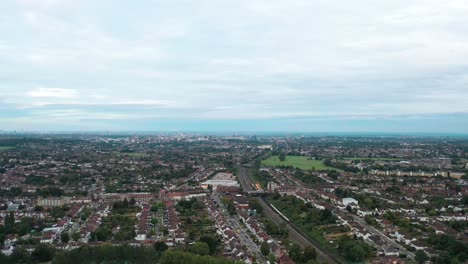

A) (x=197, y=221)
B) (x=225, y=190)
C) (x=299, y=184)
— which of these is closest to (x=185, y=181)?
(x=225, y=190)

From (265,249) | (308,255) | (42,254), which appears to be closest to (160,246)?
(265,249)

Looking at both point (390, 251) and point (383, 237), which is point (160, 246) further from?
point (383, 237)

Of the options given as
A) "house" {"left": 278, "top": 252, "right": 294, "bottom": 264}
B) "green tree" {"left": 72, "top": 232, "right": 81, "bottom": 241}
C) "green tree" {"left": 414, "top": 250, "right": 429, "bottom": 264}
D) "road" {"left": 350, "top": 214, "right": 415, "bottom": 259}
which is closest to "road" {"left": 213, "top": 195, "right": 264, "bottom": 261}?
"house" {"left": 278, "top": 252, "right": 294, "bottom": 264}

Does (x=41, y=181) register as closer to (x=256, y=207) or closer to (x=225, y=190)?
(x=225, y=190)

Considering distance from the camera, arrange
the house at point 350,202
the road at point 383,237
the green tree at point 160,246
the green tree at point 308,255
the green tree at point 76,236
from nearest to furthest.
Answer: the green tree at point 308,255 → the green tree at point 160,246 → the road at point 383,237 → the green tree at point 76,236 → the house at point 350,202

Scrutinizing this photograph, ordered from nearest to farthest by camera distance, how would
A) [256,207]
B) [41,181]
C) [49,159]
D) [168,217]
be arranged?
[168,217], [256,207], [41,181], [49,159]

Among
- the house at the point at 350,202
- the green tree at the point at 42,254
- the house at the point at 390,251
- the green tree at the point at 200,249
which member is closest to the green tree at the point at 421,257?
the house at the point at 390,251

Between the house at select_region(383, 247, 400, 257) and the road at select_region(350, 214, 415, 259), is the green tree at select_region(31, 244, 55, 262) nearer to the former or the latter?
the house at select_region(383, 247, 400, 257)

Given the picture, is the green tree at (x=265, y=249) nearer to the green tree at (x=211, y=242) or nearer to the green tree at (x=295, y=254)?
the green tree at (x=295, y=254)
